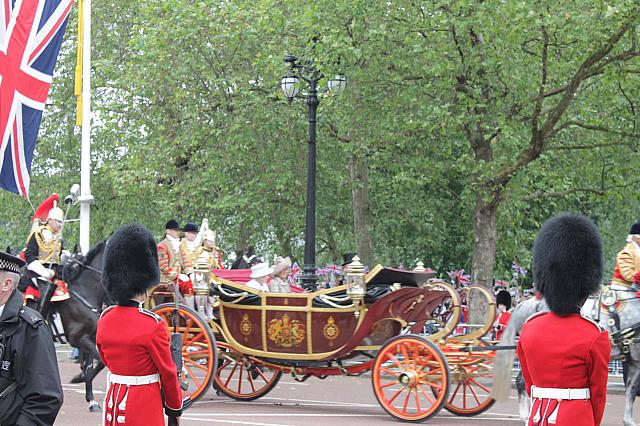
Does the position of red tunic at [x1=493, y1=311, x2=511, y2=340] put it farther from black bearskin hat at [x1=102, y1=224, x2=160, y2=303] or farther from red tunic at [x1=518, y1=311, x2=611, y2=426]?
red tunic at [x1=518, y1=311, x2=611, y2=426]

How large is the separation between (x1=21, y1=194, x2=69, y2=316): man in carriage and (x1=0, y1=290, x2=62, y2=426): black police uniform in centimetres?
904

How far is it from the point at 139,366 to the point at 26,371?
59.3 inches

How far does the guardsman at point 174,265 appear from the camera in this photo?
1468 cm

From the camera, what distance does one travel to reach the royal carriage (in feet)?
40.2

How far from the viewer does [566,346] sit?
5.43 m

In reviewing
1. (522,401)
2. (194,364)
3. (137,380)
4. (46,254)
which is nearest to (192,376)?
(194,364)

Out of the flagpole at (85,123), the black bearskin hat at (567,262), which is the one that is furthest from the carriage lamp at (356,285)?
the flagpole at (85,123)

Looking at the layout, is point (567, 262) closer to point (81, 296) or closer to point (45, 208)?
point (81, 296)

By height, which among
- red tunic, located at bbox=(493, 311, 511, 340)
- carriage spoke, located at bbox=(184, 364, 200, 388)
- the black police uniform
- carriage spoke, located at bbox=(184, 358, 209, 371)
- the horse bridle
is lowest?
red tunic, located at bbox=(493, 311, 511, 340)

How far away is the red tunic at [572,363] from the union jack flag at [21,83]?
34.1 ft

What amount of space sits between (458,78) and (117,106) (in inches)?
462

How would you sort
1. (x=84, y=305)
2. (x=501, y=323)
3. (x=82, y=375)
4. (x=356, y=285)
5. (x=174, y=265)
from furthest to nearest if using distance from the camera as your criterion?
(x=501, y=323)
(x=174, y=265)
(x=84, y=305)
(x=82, y=375)
(x=356, y=285)

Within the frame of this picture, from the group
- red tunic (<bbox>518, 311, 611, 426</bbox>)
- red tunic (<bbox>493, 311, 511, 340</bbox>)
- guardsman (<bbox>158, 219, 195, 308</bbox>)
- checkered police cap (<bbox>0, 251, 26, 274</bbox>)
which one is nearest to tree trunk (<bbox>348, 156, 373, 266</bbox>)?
red tunic (<bbox>493, 311, 511, 340</bbox>)

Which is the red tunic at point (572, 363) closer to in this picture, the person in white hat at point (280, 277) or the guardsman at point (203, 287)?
the guardsman at point (203, 287)
